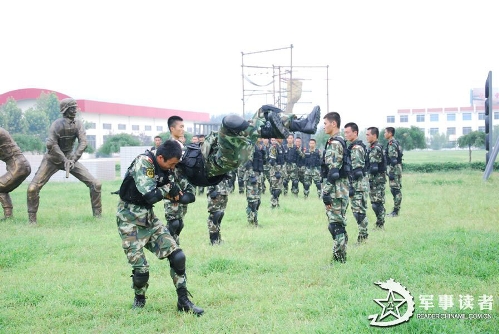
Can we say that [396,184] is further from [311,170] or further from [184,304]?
[184,304]

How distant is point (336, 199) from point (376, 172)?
3672 millimetres

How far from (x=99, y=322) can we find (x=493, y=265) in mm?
5166

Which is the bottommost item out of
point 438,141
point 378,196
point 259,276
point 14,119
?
point 259,276

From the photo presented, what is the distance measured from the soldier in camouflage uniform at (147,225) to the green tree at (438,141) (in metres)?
67.5

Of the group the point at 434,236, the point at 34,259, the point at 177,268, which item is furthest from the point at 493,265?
the point at 34,259

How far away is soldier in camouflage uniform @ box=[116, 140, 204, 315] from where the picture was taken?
5078mm

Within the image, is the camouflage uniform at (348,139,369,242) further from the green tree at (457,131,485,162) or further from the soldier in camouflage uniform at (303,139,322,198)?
the green tree at (457,131,485,162)

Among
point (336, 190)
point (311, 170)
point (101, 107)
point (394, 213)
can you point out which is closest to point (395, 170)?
point (394, 213)

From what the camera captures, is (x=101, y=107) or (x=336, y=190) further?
(x=101, y=107)

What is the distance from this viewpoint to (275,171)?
48.1 ft

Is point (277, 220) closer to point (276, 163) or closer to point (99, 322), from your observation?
point (276, 163)

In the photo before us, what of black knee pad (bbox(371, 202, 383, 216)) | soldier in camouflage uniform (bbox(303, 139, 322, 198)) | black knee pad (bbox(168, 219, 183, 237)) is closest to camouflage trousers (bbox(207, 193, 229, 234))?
black knee pad (bbox(168, 219, 183, 237))

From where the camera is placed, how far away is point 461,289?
564 cm

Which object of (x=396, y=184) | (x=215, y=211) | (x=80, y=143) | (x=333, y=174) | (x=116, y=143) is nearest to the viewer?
(x=333, y=174)
